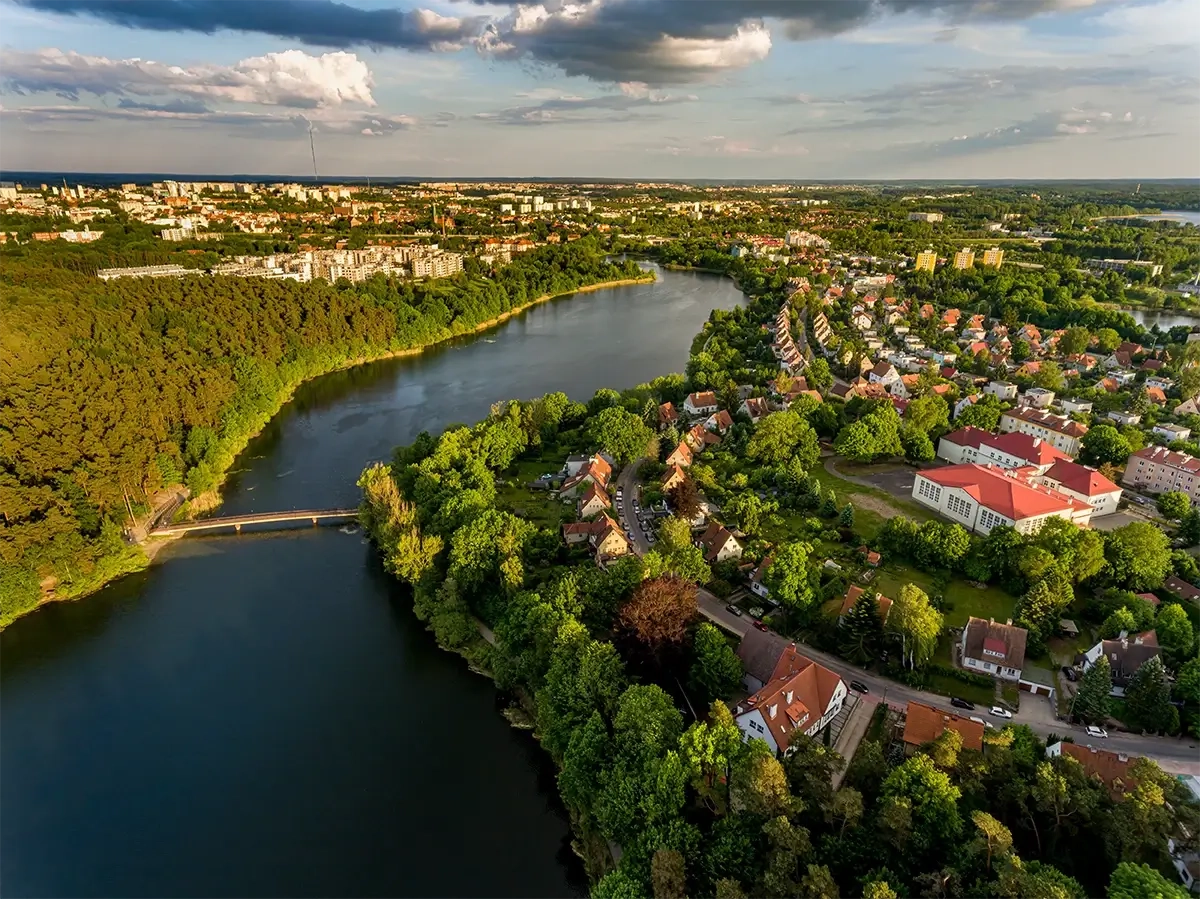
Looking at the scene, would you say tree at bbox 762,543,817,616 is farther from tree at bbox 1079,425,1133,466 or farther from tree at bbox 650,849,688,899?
tree at bbox 1079,425,1133,466

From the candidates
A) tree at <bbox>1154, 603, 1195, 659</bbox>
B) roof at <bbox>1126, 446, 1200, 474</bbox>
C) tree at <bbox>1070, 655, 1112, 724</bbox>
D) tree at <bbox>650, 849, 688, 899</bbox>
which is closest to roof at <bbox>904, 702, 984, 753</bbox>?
tree at <bbox>1070, 655, 1112, 724</bbox>

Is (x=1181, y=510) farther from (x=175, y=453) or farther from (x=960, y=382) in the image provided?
(x=175, y=453)

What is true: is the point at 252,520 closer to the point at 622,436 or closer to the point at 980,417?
the point at 622,436

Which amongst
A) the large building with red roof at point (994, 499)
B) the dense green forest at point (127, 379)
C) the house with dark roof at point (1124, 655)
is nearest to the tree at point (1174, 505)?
the large building with red roof at point (994, 499)

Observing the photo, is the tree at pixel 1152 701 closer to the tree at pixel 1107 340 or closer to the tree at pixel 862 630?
the tree at pixel 862 630

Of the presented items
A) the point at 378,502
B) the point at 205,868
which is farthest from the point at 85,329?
the point at 205,868

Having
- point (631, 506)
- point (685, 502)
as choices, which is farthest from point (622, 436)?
point (685, 502)
